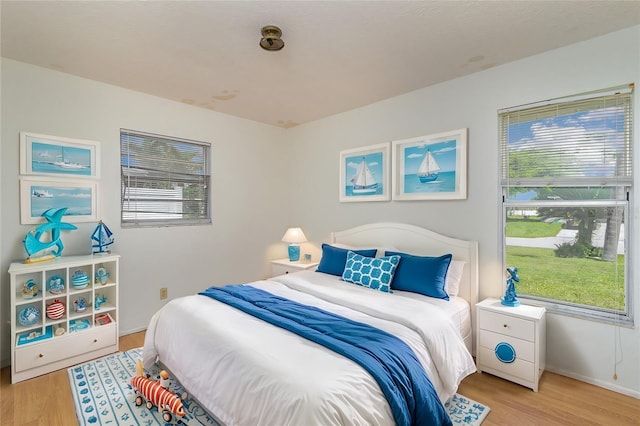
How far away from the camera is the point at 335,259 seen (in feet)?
11.0

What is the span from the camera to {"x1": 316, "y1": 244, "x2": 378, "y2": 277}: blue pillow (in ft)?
10.7

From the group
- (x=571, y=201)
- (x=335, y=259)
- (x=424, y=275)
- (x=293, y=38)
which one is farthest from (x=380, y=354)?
(x=293, y=38)

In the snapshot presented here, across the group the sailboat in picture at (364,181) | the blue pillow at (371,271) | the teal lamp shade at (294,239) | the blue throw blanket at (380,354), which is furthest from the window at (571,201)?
the teal lamp shade at (294,239)

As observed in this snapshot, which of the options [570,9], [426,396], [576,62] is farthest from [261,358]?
[576,62]

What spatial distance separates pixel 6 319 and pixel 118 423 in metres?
1.59

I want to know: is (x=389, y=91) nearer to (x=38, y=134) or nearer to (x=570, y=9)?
(x=570, y=9)

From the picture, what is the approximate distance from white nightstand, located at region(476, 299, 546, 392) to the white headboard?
27 centimetres

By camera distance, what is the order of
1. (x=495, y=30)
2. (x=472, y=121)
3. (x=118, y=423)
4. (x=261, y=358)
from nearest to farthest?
(x=261, y=358) → (x=118, y=423) → (x=495, y=30) → (x=472, y=121)

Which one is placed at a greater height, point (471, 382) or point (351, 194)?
point (351, 194)

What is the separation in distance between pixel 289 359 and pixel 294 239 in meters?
2.68

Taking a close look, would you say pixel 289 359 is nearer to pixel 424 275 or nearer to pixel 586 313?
pixel 424 275

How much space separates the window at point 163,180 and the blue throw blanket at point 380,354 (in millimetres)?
1976

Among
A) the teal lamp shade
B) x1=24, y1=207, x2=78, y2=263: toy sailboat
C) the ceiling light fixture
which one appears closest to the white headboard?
the teal lamp shade

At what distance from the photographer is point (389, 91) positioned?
3.28 metres
